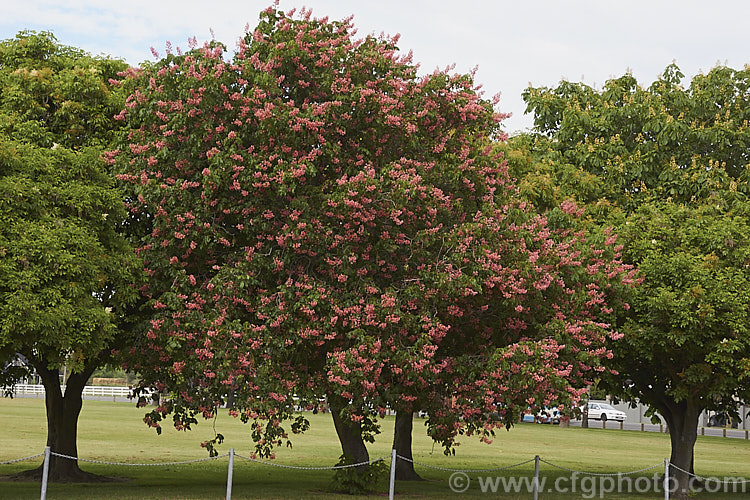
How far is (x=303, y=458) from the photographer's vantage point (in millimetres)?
37000

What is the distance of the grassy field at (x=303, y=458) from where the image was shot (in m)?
23.5

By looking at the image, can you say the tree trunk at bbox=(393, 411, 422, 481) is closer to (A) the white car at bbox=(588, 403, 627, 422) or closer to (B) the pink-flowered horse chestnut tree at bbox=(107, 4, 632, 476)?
(B) the pink-flowered horse chestnut tree at bbox=(107, 4, 632, 476)

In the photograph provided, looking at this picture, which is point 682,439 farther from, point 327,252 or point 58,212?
point 58,212

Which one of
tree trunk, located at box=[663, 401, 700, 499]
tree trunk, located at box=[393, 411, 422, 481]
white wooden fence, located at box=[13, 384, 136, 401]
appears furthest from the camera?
white wooden fence, located at box=[13, 384, 136, 401]

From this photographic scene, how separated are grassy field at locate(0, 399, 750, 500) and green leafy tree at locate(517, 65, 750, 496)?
3.30m

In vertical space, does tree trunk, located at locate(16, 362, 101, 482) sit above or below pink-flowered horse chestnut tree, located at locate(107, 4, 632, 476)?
below

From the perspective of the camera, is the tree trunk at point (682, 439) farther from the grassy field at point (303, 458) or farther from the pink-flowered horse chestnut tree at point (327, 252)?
the pink-flowered horse chestnut tree at point (327, 252)

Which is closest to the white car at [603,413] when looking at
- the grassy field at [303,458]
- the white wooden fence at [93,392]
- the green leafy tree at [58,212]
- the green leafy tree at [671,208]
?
the grassy field at [303,458]

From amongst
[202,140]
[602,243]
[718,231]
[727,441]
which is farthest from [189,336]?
[727,441]

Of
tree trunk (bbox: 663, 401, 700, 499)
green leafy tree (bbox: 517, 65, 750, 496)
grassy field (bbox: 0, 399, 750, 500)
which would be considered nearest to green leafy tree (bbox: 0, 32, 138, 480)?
grassy field (bbox: 0, 399, 750, 500)

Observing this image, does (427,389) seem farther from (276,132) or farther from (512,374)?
(276,132)

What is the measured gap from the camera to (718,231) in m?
24.2

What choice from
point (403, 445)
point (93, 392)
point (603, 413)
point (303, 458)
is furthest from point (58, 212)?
point (93, 392)

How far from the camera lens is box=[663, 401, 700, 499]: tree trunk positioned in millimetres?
25578
